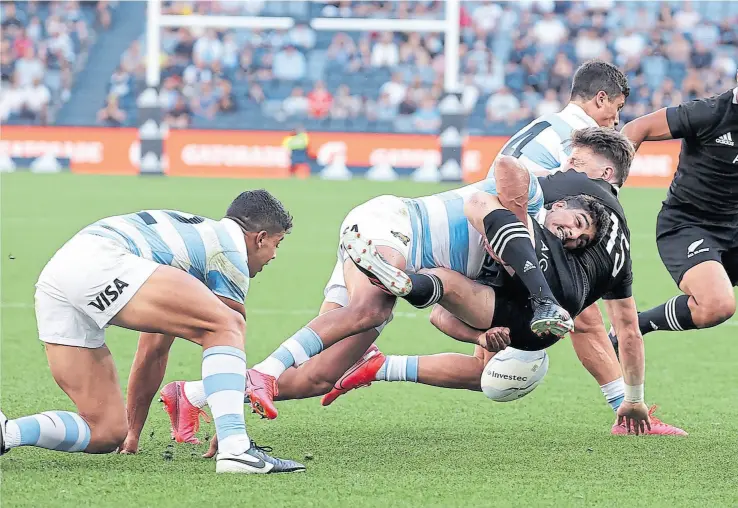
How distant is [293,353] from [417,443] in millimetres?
878

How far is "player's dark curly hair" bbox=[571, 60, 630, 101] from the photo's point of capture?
6.72 m

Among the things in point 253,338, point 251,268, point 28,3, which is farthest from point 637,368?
point 28,3

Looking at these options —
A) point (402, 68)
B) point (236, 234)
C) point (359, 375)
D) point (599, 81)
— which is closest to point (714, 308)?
point (599, 81)

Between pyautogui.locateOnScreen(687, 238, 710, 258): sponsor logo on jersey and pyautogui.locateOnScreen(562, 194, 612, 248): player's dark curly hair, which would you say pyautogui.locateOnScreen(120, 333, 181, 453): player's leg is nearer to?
pyautogui.locateOnScreen(562, 194, 612, 248): player's dark curly hair

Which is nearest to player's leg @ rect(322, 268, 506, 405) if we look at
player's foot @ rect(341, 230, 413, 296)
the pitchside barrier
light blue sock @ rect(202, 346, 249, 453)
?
player's foot @ rect(341, 230, 413, 296)

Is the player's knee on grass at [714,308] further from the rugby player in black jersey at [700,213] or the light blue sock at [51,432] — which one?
the light blue sock at [51,432]

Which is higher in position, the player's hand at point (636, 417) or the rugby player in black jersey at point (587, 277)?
the rugby player in black jersey at point (587, 277)

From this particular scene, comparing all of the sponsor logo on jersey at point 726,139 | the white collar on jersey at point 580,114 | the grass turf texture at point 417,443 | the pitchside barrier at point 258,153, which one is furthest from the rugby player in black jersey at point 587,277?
the pitchside barrier at point 258,153

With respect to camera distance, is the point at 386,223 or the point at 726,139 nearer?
the point at 386,223

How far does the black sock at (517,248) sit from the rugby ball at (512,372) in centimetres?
72

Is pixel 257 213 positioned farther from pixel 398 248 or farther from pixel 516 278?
pixel 516 278

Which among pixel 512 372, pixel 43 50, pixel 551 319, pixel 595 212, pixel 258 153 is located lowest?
pixel 258 153

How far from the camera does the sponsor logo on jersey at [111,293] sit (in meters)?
4.82

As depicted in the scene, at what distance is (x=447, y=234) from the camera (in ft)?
18.6
